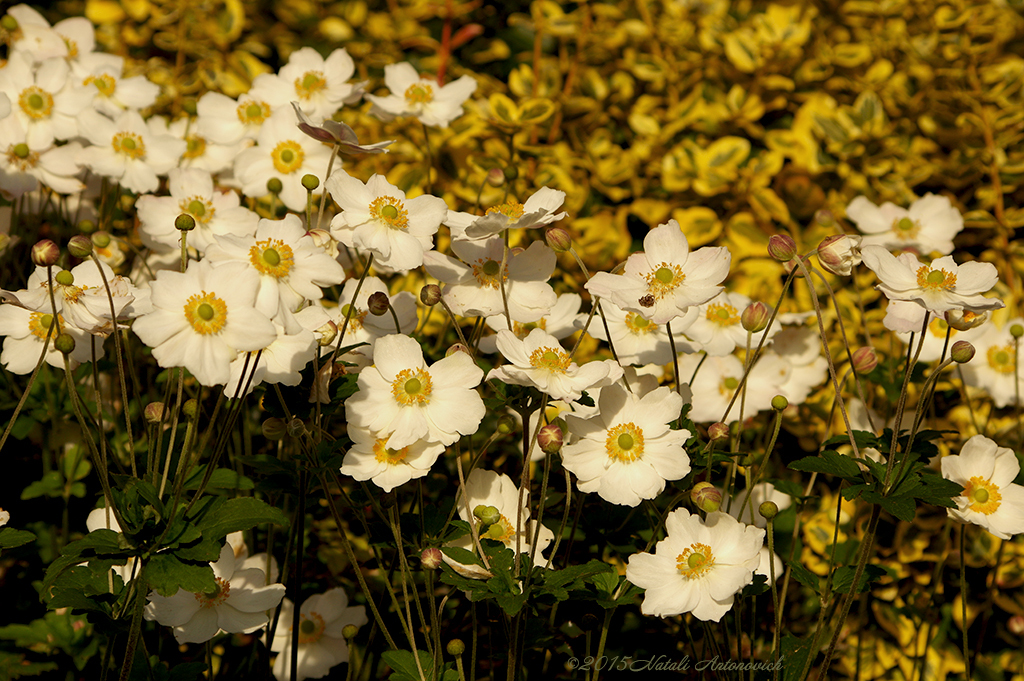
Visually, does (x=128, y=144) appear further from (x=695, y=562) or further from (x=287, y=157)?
(x=695, y=562)

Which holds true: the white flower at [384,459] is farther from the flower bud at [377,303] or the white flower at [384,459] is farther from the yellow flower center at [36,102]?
the yellow flower center at [36,102]

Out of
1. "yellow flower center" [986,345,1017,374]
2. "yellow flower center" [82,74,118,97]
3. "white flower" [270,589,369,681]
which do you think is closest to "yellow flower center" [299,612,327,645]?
"white flower" [270,589,369,681]

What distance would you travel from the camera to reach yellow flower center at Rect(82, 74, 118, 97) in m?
2.32

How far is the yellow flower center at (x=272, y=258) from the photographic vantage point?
1.30 m

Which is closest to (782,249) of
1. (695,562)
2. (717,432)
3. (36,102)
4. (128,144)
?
(717,432)

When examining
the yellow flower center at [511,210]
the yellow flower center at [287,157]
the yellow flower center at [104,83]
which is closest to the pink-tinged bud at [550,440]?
the yellow flower center at [511,210]

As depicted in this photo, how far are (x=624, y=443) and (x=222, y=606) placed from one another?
81cm

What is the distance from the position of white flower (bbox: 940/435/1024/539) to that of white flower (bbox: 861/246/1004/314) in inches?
13.4

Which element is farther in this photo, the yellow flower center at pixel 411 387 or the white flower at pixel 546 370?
the yellow flower center at pixel 411 387

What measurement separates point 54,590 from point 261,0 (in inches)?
101

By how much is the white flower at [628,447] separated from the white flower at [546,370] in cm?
10

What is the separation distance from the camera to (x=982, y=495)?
1580 mm

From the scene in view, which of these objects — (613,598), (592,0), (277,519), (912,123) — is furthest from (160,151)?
(912,123)

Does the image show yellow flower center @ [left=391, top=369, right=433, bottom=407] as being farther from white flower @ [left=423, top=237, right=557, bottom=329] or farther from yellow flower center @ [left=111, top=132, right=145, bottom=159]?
yellow flower center @ [left=111, top=132, right=145, bottom=159]
